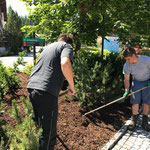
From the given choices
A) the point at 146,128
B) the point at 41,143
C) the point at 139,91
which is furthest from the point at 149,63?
the point at 41,143

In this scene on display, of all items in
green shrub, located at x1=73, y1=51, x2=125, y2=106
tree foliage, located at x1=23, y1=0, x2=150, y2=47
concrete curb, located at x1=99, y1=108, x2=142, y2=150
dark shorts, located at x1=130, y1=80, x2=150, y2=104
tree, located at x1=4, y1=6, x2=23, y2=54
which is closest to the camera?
concrete curb, located at x1=99, y1=108, x2=142, y2=150

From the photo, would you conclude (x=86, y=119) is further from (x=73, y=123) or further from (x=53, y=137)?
(x=53, y=137)

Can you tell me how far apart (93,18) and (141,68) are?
11.4 feet

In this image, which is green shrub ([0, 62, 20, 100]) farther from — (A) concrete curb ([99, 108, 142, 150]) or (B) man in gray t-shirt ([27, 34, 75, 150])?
(A) concrete curb ([99, 108, 142, 150])

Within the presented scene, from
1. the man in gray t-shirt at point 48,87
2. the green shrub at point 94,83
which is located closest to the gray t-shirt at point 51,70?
the man in gray t-shirt at point 48,87

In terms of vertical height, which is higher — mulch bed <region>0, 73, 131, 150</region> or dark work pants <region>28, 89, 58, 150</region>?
dark work pants <region>28, 89, 58, 150</region>

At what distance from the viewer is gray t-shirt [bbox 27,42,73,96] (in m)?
2.18

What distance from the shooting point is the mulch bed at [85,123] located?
318cm

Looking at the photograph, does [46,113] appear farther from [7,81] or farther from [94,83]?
[7,81]

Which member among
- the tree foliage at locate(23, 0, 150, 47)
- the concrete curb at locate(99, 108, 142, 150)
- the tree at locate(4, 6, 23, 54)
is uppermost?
the tree at locate(4, 6, 23, 54)

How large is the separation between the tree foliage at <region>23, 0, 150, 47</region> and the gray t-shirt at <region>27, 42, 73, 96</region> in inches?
119

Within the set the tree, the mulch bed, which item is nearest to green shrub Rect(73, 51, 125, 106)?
the mulch bed

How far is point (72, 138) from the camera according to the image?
3.24 metres

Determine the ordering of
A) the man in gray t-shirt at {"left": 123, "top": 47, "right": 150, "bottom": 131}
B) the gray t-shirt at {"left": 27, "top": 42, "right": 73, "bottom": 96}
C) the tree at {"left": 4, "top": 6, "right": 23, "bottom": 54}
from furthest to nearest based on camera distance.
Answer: the tree at {"left": 4, "top": 6, "right": 23, "bottom": 54} → the man in gray t-shirt at {"left": 123, "top": 47, "right": 150, "bottom": 131} → the gray t-shirt at {"left": 27, "top": 42, "right": 73, "bottom": 96}
